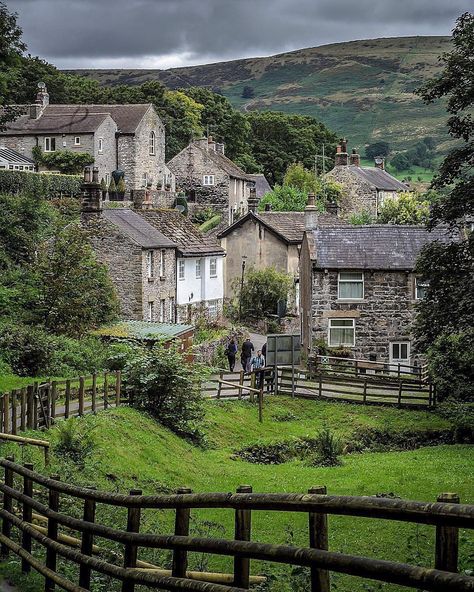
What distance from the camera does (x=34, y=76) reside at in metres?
123

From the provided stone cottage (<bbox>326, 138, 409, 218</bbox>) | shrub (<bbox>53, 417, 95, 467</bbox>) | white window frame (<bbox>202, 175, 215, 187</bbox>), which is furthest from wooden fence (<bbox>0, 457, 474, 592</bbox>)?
stone cottage (<bbox>326, 138, 409, 218</bbox>)

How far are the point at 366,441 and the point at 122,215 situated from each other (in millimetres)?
24957

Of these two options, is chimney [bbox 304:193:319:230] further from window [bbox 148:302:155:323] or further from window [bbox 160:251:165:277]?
window [bbox 148:302:155:323]

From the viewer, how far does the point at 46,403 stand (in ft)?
96.1

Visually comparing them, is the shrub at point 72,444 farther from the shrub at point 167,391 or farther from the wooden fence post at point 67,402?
the shrub at point 167,391

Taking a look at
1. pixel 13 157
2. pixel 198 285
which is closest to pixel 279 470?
pixel 198 285

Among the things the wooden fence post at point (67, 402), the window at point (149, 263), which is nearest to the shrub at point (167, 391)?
the wooden fence post at point (67, 402)

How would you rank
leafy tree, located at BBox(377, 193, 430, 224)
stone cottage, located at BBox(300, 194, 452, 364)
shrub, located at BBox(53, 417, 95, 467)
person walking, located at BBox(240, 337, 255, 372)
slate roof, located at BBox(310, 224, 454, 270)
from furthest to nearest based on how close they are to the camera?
leafy tree, located at BBox(377, 193, 430, 224) → slate roof, located at BBox(310, 224, 454, 270) → stone cottage, located at BBox(300, 194, 452, 364) → person walking, located at BBox(240, 337, 255, 372) → shrub, located at BBox(53, 417, 95, 467)

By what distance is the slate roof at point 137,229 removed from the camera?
193 feet

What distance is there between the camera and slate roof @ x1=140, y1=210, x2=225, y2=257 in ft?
214

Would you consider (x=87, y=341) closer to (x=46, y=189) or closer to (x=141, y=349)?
(x=141, y=349)

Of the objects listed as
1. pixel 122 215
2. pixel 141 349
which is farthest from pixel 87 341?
pixel 122 215

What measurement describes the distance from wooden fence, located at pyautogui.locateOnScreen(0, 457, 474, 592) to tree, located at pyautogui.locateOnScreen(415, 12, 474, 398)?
64.3ft

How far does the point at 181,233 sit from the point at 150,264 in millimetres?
8031
